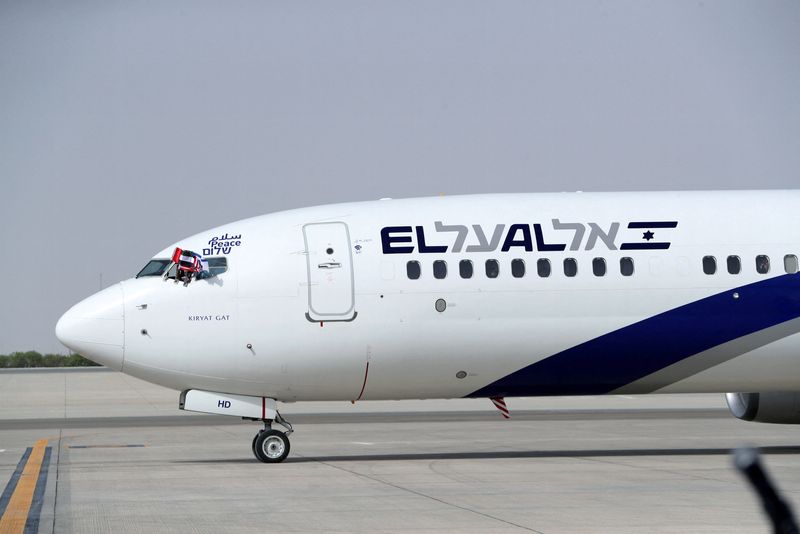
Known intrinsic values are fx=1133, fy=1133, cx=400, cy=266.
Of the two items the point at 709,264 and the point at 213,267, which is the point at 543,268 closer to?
the point at 709,264

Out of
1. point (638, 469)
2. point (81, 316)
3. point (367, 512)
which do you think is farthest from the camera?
point (81, 316)

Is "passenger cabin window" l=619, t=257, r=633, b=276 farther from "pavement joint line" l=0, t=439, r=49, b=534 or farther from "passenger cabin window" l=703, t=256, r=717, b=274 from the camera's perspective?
"pavement joint line" l=0, t=439, r=49, b=534

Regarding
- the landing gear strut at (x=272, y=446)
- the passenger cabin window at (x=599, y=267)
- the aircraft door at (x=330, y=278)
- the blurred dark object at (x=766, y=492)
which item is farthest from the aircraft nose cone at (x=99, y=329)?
the blurred dark object at (x=766, y=492)

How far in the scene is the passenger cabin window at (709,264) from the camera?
60.4 feet

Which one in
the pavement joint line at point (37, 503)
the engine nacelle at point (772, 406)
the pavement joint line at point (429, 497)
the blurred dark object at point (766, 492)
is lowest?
the pavement joint line at point (429, 497)

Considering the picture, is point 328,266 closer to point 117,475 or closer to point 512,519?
point 117,475

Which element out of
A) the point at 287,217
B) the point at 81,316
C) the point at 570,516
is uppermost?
the point at 287,217

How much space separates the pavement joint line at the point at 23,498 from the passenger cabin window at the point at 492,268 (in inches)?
289

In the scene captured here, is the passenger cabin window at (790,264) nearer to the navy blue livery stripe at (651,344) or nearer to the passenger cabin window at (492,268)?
the navy blue livery stripe at (651,344)

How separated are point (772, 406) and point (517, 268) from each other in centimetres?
536

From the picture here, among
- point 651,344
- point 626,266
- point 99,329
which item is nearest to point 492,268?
point 626,266

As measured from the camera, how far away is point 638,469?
1652 cm

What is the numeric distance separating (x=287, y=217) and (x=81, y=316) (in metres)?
3.65

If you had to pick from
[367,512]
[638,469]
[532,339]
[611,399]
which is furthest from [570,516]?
[611,399]
